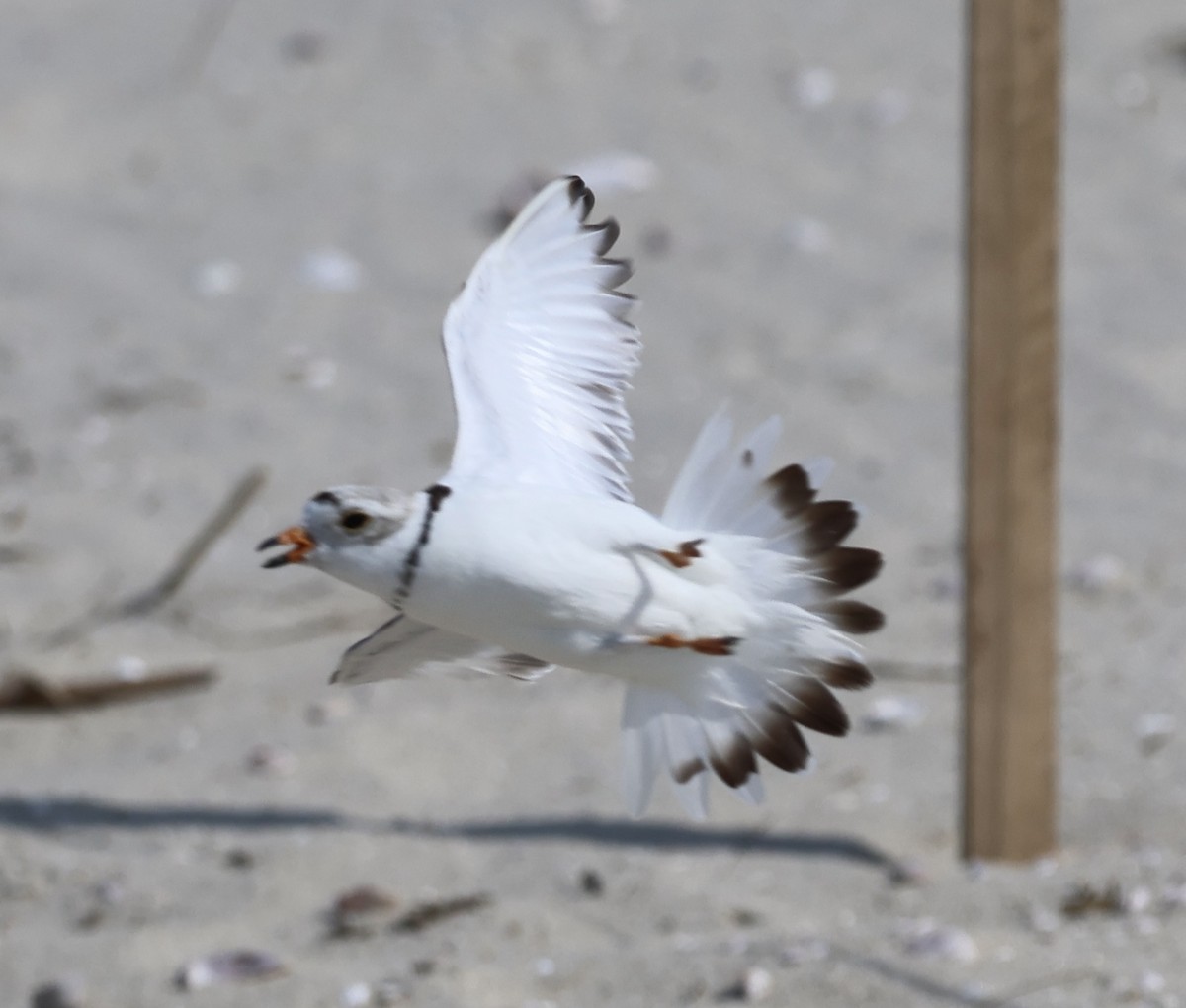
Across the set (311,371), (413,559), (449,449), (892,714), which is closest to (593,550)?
(413,559)

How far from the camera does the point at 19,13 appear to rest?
20.7ft

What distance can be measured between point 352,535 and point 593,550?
215 mm

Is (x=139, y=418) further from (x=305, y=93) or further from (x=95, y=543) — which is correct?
Result: (x=305, y=93)

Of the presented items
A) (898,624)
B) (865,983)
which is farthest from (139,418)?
(865,983)

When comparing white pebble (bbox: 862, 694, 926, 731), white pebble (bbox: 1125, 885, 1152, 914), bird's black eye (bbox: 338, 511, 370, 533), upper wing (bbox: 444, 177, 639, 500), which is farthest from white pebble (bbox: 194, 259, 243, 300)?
bird's black eye (bbox: 338, 511, 370, 533)

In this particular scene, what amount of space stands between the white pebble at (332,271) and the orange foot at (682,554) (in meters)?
3.53

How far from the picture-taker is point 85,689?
11.8ft

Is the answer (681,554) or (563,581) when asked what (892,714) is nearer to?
(681,554)

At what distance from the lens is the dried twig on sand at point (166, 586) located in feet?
12.3

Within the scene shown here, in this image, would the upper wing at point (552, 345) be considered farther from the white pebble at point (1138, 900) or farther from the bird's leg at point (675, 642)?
the white pebble at point (1138, 900)

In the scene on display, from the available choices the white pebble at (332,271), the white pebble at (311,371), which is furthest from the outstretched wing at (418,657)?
the white pebble at (332,271)

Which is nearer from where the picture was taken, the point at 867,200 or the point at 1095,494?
the point at 1095,494

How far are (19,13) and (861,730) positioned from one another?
4382 millimetres

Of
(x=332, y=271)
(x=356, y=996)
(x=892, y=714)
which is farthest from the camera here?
(x=332, y=271)
